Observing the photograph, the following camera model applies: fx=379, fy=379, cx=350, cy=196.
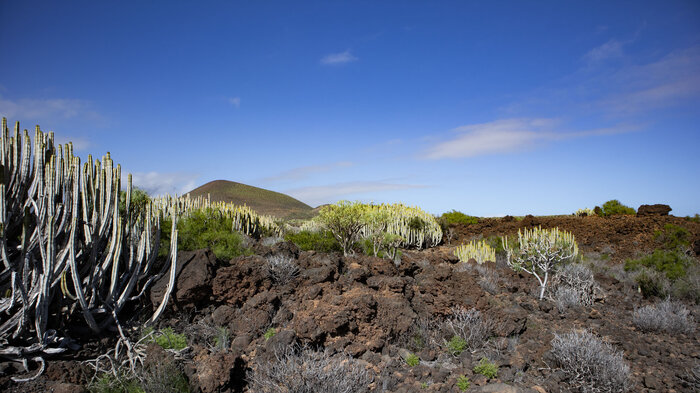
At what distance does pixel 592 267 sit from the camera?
11.9 metres

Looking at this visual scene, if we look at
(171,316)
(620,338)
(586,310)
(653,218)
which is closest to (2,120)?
(171,316)

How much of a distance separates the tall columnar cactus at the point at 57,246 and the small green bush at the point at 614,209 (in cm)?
2715

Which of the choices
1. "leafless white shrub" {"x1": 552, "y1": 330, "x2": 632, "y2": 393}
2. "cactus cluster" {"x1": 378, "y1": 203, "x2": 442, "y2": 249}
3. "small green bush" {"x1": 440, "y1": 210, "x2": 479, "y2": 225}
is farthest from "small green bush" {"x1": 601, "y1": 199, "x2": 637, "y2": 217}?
"leafless white shrub" {"x1": 552, "y1": 330, "x2": 632, "y2": 393}

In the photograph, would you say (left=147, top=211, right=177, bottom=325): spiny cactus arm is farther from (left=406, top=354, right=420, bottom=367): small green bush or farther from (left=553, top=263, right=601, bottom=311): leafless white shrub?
(left=553, top=263, right=601, bottom=311): leafless white shrub

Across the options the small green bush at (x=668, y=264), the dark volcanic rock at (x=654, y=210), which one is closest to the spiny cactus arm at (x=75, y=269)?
the small green bush at (x=668, y=264)

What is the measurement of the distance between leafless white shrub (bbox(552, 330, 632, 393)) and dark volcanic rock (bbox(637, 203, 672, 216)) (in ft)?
64.7

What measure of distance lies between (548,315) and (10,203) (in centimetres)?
842

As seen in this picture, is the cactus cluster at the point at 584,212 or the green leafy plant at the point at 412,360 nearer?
the green leafy plant at the point at 412,360

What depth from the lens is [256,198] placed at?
189 ft

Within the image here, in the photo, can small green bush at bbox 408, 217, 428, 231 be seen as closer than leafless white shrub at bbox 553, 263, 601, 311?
No

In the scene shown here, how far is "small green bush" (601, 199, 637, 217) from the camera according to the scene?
2428 cm

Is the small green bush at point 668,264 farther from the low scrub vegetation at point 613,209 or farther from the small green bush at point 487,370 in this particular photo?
the low scrub vegetation at point 613,209

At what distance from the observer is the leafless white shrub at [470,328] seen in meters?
5.25

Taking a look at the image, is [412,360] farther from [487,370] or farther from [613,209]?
[613,209]
